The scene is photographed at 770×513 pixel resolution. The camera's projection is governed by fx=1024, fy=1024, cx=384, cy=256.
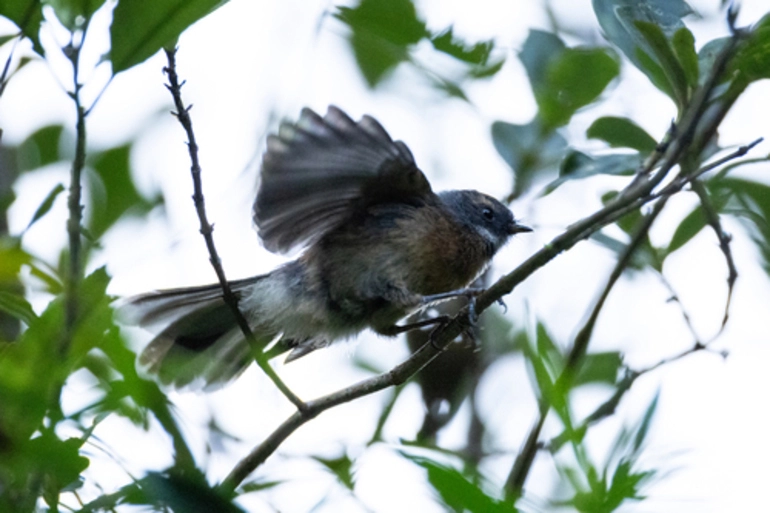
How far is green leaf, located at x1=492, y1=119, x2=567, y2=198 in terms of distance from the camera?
4023 mm

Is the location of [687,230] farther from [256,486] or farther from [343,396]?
[256,486]

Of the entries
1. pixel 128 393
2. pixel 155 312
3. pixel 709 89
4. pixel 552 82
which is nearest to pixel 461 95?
pixel 552 82

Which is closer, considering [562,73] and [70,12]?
[70,12]

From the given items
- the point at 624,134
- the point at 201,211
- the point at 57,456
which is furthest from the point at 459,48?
the point at 57,456

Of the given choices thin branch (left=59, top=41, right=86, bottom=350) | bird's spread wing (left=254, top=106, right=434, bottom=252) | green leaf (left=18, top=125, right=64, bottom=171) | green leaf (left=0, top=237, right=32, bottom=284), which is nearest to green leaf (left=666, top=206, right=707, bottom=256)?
bird's spread wing (left=254, top=106, right=434, bottom=252)

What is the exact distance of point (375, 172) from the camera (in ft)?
→ 14.5

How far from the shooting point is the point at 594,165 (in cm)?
340

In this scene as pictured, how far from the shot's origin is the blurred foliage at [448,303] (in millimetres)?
1098

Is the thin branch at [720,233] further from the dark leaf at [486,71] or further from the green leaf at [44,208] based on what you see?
the green leaf at [44,208]

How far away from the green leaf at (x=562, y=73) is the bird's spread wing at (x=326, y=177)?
616mm

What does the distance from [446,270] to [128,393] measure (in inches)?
149

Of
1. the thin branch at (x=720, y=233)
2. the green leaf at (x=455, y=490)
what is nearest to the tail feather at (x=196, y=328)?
the thin branch at (x=720, y=233)

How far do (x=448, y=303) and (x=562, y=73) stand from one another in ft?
5.15

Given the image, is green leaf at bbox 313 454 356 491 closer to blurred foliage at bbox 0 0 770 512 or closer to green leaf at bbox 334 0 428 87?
blurred foliage at bbox 0 0 770 512
